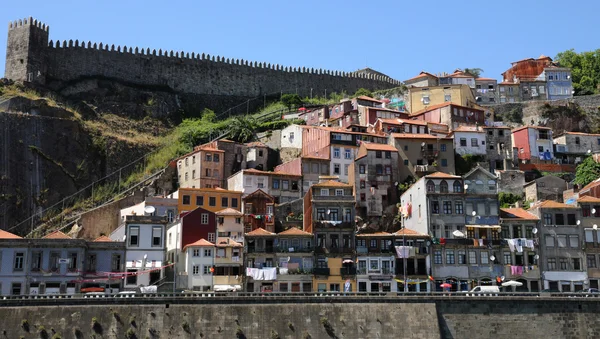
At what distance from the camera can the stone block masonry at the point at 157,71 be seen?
309 feet

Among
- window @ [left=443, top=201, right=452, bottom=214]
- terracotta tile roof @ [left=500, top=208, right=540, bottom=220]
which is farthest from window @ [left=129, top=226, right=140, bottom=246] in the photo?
terracotta tile roof @ [left=500, top=208, right=540, bottom=220]

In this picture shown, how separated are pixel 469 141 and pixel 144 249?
3802 cm

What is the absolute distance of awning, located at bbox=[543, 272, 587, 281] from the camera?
207 feet

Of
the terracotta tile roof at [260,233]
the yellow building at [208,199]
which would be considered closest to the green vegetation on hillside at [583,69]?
the yellow building at [208,199]

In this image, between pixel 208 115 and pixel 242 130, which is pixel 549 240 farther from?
pixel 208 115

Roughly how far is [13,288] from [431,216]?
31580 millimetres

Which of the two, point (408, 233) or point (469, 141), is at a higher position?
point (469, 141)

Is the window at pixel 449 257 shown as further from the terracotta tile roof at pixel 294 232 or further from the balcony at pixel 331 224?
the terracotta tile roof at pixel 294 232

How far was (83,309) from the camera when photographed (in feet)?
162

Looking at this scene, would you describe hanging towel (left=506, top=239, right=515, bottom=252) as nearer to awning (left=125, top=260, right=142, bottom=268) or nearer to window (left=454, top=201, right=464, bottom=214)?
window (left=454, top=201, right=464, bottom=214)

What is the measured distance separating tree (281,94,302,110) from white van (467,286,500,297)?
4864 centimetres

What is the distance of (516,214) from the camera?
6675 cm

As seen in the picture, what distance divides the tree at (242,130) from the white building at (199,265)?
90.8 ft

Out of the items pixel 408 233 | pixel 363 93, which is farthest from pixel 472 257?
pixel 363 93
